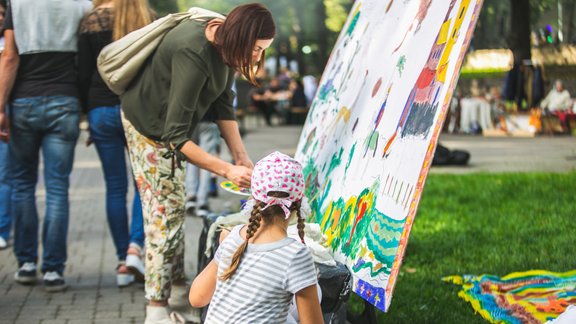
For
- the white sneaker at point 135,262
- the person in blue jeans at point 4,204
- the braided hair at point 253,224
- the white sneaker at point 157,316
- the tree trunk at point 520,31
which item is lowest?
the tree trunk at point 520,31

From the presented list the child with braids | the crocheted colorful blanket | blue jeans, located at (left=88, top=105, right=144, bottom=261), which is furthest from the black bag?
blue jeans, located at (left=88, top=105, right=144, bottom=261)

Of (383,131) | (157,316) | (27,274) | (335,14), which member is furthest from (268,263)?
(335,14)

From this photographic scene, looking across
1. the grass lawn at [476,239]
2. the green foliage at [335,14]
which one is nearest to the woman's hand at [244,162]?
the grass lawn at [476,239]

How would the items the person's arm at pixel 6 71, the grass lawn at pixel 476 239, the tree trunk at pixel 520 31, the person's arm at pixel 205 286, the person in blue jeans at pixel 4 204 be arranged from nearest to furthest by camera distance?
the person's arm at pixel 205 286, the grass lawn at pixel 476 239, the person's arm at pixel 6 71, the person in blue jeans at pixel 4 204, the tree trunk at pixel 520 31

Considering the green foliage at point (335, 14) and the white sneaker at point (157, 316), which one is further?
the green foliage at point (335, 14)

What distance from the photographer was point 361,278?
374cm

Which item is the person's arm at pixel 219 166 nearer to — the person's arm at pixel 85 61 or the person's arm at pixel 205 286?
the person's arm at pixel 205 286

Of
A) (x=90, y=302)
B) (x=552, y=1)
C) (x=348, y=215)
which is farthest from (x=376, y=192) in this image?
(x=552, y=1)

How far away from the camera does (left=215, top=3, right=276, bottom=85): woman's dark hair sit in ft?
13.3

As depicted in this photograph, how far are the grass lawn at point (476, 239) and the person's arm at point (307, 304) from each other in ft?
6.22

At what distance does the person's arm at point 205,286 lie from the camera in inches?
128

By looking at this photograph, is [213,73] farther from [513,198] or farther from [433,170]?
[433,170]

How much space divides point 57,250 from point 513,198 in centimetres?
492

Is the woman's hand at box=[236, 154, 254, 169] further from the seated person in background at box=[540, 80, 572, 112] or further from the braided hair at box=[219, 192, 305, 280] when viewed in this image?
the seated person in background at box=[540, 80, 572, 112]
